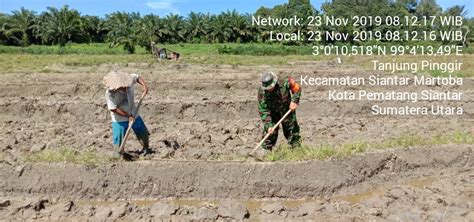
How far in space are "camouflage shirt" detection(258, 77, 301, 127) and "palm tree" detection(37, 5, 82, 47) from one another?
34794 mm

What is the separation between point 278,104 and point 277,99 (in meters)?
0.08

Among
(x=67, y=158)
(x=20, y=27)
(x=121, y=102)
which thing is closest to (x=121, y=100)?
(x=121, y=102)

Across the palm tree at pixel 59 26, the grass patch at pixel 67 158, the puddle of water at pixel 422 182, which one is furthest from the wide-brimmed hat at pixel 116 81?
the palm tree at pixel 59 26

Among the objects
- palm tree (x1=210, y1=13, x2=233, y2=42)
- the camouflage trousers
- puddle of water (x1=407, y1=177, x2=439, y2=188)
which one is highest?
palm tree (x1=210, y1=13, x2=233, y2=42)

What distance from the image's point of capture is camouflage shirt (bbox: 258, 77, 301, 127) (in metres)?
6.45

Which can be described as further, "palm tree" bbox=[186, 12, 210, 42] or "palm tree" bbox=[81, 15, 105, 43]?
"palm tree" bbox=[186, 12, 210, 42]

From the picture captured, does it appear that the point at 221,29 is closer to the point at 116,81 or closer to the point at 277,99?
the point at 277,99

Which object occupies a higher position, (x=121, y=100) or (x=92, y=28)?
(x=92, y=28)

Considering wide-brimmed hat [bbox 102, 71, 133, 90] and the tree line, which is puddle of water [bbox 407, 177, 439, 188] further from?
the tree line

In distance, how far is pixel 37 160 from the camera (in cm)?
597

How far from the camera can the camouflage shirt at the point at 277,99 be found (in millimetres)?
6445

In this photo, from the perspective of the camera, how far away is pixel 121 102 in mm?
6211

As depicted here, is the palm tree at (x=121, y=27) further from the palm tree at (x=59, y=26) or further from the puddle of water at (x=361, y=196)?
the puddle of water at (x=361, y=196)

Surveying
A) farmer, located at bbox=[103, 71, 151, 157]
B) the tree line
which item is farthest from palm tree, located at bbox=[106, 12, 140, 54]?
farmer, located at bbox=[103, 71, 151, 157]
